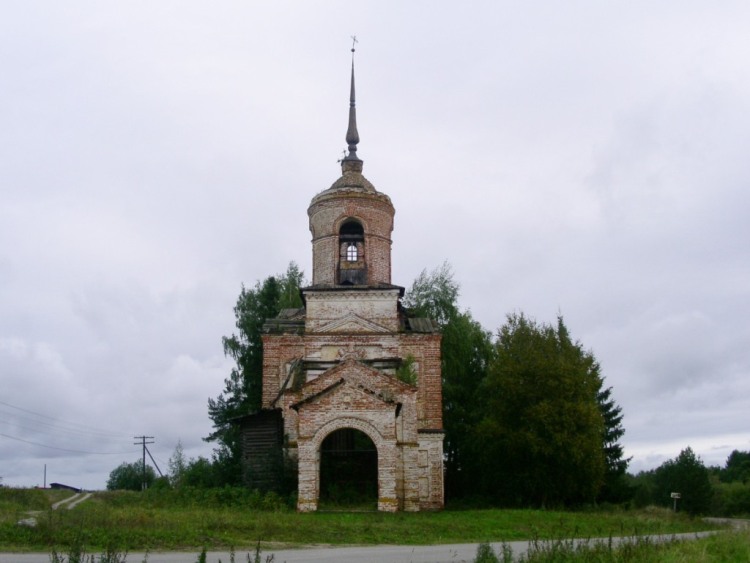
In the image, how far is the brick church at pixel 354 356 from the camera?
22.9 meters

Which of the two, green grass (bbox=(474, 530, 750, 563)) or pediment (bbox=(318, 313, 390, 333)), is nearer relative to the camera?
green grass (bbox=(474, 530, 750, 563))

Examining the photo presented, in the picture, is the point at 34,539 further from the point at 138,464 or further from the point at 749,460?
the point at 749,460

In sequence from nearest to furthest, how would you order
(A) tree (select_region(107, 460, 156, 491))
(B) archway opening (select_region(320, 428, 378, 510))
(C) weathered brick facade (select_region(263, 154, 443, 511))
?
(B) archway opening (select_region(320, 428, 378, 510)) → (C) weathered brick facade (select_region(263, 154, 443, 511)) → (A) tree (select_region(107, 460, 156, 491))

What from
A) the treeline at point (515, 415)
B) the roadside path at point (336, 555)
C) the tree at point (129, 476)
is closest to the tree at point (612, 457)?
the treeline at point (515, 415)

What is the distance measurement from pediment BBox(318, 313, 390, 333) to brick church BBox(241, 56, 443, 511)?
35mm

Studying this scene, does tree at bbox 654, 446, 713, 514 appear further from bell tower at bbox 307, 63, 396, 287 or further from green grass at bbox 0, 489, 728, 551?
bell tower at bbox 307, 63, 396, 287

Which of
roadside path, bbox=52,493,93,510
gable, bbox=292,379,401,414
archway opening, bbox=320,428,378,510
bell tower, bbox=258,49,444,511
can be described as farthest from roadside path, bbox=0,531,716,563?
roadside path, bbox=52,493,93,510

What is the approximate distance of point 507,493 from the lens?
2786 cm

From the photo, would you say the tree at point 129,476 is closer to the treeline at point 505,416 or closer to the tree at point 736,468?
the treeline at point 505,416

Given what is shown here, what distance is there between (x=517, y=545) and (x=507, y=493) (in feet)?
45.2

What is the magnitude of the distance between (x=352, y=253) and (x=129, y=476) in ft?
128

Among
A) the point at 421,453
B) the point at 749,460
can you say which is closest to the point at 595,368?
the point at 421,453

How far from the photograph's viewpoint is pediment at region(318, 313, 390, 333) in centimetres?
2602

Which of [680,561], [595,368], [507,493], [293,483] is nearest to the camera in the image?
[680,561]
